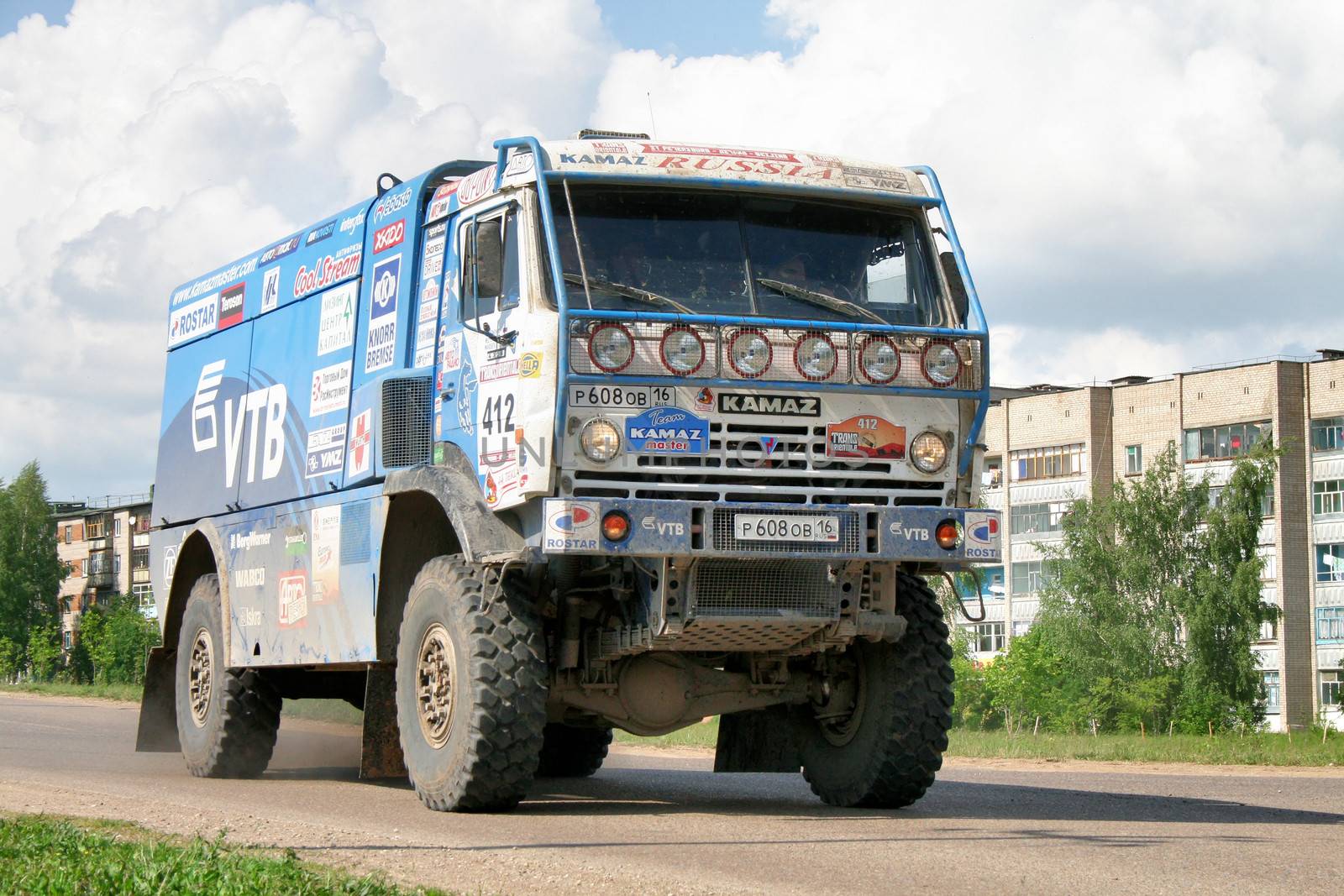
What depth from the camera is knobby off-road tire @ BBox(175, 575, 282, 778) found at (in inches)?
579

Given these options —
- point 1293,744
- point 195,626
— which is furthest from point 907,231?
point 1293,744

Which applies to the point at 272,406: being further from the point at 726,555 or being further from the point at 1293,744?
the point at 1293,744

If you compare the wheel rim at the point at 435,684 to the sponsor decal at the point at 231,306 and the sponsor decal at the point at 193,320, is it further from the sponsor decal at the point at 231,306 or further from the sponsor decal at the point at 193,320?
the sponsor decal at the point at 193,320

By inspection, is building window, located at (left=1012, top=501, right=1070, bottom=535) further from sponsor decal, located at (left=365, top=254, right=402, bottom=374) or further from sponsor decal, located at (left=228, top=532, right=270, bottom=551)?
sponsor decal, located at (left=365, top=254, right=402, bottom=374)

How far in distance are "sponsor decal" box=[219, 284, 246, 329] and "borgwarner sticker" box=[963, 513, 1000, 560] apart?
291 inches

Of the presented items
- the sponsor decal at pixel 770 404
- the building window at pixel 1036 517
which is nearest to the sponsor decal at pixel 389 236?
the sponsor decal at pixel 770 404

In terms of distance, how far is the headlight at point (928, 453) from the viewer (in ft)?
35.0

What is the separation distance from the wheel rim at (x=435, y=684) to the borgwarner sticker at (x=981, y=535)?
10.2ft

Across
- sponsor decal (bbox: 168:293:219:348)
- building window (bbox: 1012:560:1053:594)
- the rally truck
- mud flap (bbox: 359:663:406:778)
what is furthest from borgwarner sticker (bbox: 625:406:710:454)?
building window (bbox: 1012:560:1053:594)

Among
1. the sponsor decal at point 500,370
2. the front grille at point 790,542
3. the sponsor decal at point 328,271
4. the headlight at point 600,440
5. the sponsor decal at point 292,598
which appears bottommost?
the sponsor decal at point 292,598

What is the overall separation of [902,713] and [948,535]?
142 cm

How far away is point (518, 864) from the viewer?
818cm

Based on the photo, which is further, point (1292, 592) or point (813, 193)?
point (1292, 592)

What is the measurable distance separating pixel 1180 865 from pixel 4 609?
112 metres
